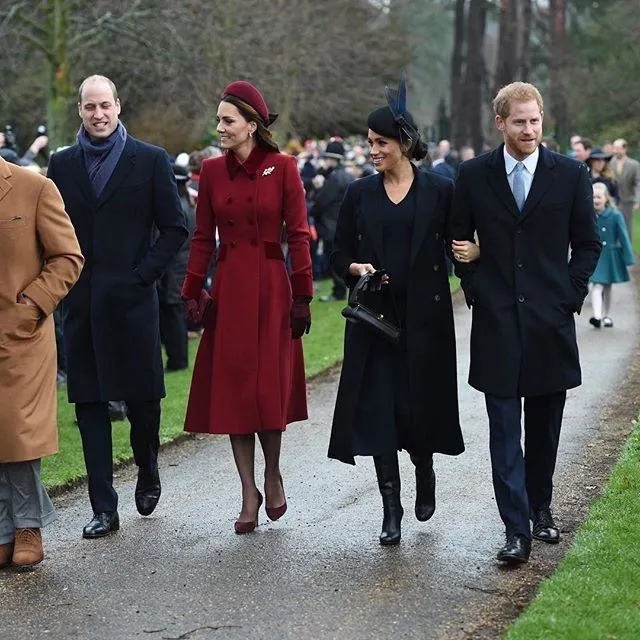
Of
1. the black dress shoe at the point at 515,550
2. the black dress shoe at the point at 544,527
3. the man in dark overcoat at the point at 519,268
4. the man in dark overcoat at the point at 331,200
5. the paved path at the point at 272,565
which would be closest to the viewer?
the paved path at the point at 272,565

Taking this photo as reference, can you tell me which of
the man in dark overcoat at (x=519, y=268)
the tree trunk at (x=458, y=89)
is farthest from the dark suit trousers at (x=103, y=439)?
the tree trunk at (x=458, y=89)

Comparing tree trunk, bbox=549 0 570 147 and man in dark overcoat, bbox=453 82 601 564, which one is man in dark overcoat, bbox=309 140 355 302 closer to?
man in dark overcoat, bbox=453 82 601 564

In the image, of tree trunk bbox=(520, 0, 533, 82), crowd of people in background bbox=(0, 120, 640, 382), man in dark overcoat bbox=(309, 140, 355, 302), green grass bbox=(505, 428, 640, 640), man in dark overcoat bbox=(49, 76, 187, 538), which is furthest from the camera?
tree trunk bbox=(520, 0, 533, 82)

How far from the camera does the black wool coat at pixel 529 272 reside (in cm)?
686

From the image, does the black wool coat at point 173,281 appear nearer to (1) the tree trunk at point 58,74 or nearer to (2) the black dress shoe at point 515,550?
(2) the black dress shoe at point 515,550

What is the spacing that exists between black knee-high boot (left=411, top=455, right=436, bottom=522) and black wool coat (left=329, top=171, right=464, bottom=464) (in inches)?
5.3

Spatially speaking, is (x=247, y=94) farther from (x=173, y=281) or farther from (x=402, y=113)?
(x=173, y=281)

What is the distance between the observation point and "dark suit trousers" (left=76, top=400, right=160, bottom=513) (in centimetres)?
749

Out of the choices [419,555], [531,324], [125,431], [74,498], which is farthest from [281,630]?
[125,431]

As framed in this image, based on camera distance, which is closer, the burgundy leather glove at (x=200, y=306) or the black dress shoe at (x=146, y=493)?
the burgundy leather glove at (x=200, y=306)

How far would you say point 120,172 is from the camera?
7547 mm

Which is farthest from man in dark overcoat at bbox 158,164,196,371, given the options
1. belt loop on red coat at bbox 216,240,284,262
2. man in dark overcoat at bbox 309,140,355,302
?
man in dark overcoat at bbox 309,140,355,302

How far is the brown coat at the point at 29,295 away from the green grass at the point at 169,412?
6.65ft

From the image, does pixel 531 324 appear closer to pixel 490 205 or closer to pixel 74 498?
pixel 490 205
